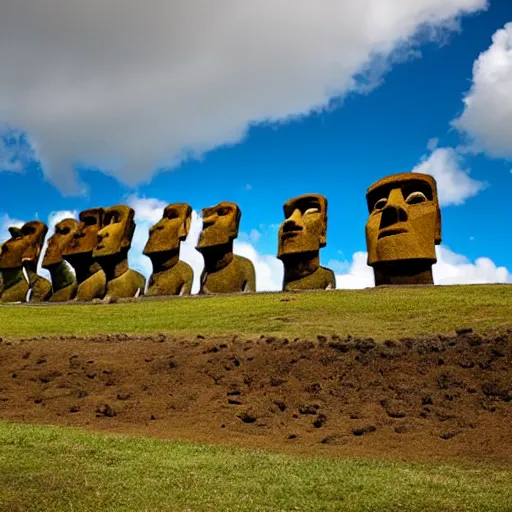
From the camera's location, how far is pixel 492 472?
24.4 ft

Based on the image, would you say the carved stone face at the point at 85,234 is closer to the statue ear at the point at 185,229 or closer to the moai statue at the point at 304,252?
the statue ear at the point at 185,229

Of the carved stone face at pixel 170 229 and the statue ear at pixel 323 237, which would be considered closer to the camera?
the statue ear at pixel 323 237

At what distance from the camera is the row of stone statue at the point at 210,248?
76.6 ft

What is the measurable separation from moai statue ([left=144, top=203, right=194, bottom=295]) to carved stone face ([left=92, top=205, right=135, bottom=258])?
65.9 inches

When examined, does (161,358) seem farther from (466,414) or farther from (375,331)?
(466,414)

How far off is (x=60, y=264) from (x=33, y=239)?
120 inches

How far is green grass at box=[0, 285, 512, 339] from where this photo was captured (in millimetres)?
16250

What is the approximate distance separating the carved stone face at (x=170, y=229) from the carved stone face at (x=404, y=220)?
10447 mm

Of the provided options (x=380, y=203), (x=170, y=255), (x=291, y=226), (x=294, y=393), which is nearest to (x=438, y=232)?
(x=380, y=203)

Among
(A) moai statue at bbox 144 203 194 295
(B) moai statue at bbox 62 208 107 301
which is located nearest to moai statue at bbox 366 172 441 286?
(A) moai statue at bbox 144 203 194 295

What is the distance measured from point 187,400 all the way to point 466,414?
4729 millimetres

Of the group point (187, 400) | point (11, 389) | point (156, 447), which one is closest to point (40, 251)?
point (11, 389)

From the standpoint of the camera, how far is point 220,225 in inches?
1159

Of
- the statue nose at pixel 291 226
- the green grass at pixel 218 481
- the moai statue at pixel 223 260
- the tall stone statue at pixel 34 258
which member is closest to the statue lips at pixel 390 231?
the statue nose at pixel 291 226
